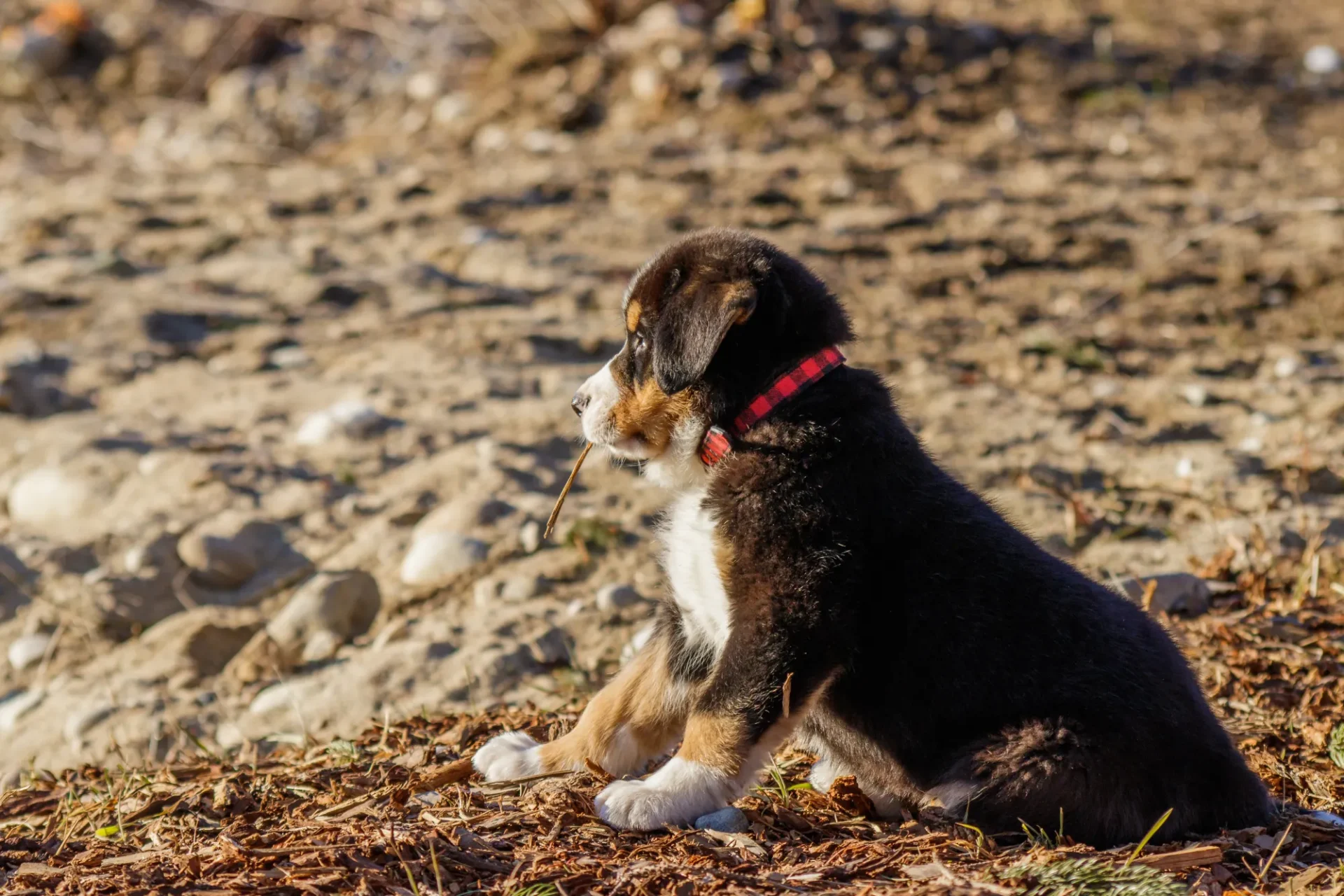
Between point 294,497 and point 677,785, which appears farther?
point 294,497

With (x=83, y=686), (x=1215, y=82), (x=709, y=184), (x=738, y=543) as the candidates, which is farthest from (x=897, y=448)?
(x=1215, y=82)

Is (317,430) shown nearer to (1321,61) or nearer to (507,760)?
(507,760)

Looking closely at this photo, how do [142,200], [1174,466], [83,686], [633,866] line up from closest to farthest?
[633,866] → [83,686] → [1174,466] → [142,200]

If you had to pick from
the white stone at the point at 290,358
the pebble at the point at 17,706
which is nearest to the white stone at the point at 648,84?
the white stone at the point at 290,358

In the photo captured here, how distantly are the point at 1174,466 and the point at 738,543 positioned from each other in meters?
3.46

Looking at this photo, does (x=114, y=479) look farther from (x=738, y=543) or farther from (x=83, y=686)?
(x=738, y=543)

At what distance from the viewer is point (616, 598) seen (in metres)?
5.35

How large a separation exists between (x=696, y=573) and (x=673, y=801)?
0.62 m

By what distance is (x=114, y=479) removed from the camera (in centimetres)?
643

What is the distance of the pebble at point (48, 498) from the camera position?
6289mm

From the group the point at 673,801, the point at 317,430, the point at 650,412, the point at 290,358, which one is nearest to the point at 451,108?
the point at 290,358

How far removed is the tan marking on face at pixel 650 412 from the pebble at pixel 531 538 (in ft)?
6.27

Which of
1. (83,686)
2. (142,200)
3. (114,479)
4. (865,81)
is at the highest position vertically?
(865,81)

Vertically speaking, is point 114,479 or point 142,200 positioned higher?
point 142,200
